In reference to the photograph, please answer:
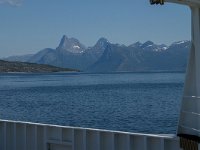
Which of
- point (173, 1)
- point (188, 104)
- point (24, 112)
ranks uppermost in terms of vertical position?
point (173, 1)

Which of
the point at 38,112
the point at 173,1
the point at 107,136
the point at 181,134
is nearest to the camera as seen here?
the point at 173,1

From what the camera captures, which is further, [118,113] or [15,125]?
[118,113]

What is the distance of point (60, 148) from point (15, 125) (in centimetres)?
183

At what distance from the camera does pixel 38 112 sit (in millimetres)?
63500

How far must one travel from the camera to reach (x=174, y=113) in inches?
2165

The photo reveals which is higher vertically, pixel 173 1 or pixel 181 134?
pixel 173 1

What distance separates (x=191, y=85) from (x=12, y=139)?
6.06 meters

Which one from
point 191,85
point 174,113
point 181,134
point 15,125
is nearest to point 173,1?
point 191,85

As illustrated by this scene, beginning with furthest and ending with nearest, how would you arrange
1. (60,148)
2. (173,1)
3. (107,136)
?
(60,148) → (107,136) → (173,1)

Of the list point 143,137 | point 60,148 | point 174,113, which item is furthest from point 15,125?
point 174,113

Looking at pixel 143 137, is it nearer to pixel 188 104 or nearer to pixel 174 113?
pixel 188 104

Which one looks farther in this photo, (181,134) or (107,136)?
(107,136)

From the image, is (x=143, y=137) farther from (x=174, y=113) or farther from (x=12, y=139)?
(x=174, y=113)

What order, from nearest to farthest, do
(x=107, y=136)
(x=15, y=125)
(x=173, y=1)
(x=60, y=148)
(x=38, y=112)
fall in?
(x=173, y=1) → (x=107, y=136) → (x=60, y=148) → (x=15, y=125) → (x=38, y=112)
